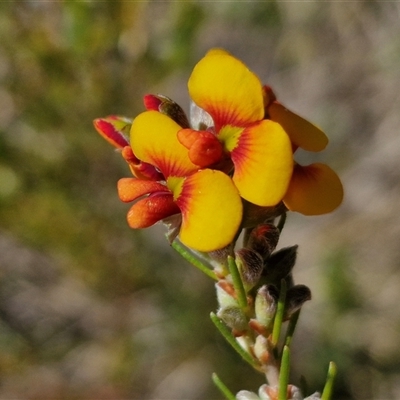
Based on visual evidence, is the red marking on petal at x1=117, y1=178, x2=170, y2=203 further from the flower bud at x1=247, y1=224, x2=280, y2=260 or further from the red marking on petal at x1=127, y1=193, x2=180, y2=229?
the flower bud at x1=247, y1=224, x2=280, y2=260

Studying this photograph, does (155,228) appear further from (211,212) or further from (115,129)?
(211,212)

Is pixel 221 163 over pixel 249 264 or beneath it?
over

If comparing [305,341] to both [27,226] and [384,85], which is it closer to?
[27,226]

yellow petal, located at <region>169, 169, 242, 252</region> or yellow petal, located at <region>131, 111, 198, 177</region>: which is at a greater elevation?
yellow petal, located at <region>131, 111, 198, 177</region>

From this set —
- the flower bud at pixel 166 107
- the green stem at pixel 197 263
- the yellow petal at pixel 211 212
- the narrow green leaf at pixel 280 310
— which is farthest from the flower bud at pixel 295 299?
the flower bud at pixel 166 107

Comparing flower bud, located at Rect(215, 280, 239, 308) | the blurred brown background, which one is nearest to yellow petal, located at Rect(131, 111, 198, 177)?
flower bud, located at Rect(215, 280, 239, 308)

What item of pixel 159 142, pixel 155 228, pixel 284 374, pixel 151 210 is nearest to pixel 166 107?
pixel 159 142

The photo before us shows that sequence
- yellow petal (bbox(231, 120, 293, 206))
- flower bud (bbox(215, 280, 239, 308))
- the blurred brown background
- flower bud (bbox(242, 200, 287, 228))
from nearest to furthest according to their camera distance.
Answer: yellow petal (bbox(231, 120, 293, 206)) → flower bud (bbox(242, 200, 287, 228)) → flower bud (bbox(215, 280, 239, 308)) → the blurred brown background
